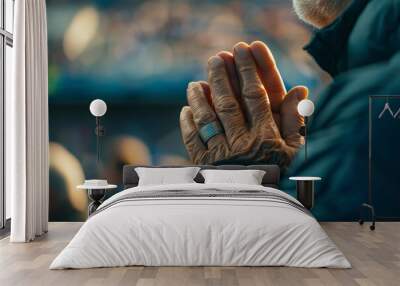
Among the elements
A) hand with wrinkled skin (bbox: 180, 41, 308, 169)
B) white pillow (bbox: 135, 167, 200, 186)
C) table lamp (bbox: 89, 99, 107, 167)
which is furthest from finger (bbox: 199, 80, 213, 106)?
table lamp (bbox: 89, 99, 107, 167)

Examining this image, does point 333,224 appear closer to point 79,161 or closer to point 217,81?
point 217,81

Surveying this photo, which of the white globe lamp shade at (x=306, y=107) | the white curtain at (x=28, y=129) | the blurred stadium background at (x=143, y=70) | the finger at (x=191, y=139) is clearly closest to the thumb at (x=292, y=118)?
the blurred stadium background at (x=143, y=70)

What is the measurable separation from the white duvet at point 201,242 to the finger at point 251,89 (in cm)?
302

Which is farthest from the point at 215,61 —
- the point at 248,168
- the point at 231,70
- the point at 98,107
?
the point at 98,107

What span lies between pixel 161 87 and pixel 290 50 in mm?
1792

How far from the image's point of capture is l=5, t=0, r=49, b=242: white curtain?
633 centimetres

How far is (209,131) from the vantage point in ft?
25.8

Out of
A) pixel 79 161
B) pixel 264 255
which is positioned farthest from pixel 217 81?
pixel 264 255

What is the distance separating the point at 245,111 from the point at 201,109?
59 cm

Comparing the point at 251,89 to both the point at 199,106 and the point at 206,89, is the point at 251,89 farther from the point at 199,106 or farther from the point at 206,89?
the point at 199,106

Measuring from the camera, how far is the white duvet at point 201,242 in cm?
485

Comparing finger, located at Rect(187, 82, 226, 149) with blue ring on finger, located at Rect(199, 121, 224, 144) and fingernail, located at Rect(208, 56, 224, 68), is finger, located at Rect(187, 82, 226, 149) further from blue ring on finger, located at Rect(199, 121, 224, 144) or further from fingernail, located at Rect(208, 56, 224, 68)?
fingernail, located at Rect(208, 56, 224, 68)

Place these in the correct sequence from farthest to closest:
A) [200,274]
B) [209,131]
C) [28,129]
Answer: [209,131]
[28,129]
[200,274]

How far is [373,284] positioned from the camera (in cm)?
429
